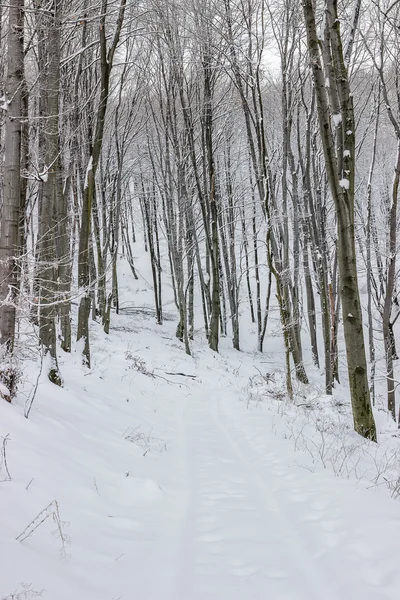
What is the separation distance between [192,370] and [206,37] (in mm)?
10398

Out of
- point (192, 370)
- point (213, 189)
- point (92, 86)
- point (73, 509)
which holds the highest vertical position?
point (92, 86)

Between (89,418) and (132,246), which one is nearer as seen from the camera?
(89,418)

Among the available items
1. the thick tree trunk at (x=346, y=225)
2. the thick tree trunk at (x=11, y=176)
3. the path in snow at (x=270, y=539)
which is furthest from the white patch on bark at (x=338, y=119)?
the path in snow at (x=270, y=539)

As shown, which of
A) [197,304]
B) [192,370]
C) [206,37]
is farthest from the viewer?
[197,304]

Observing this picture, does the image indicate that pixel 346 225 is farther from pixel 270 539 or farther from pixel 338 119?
pixel 270 539

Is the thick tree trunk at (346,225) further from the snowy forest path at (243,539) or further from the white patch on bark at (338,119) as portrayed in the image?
the snowy forest path at (243,539)

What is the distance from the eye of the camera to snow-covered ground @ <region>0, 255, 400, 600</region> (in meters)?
2.02

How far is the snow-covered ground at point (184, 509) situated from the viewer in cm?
202

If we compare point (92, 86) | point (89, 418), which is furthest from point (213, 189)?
point (89, 418)

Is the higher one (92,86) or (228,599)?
(92,86)

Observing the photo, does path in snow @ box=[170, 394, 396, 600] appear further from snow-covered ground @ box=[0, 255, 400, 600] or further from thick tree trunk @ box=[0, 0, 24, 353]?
thick tree trunk @ box=[0, 0, 24, 353]

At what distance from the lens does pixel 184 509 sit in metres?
3.09

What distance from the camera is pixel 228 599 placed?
1964 millimetres

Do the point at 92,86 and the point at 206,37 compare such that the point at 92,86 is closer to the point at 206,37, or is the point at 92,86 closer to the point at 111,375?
the point at 206,37
